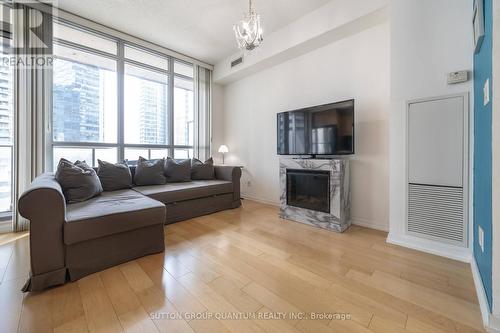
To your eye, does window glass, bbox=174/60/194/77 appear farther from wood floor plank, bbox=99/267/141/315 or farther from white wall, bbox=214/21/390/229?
wood floor plank, bbox=99/267/141/315

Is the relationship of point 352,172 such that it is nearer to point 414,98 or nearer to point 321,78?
Answer: point 414,98

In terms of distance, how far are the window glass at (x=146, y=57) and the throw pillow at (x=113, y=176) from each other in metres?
2.17

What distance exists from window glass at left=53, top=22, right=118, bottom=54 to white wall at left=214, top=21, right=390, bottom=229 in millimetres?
2528

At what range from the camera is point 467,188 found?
1.83 meters

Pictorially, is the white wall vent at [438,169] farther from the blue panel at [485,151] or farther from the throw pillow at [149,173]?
the throw pillow at [149,173]

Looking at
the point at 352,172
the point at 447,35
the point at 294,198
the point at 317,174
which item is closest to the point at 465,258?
the point at 352,172

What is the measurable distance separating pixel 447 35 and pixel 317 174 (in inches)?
74.5

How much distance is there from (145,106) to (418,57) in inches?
168

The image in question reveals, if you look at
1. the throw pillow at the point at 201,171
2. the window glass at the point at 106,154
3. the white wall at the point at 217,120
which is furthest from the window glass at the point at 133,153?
the white wall at the point at 217,120

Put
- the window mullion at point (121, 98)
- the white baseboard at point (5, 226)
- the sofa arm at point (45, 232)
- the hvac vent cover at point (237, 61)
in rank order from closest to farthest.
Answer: the sofa arm at point (45, 232)
the white baseboard at point (5, 226)
the window mullion at point (121, 98)
the hvac vent cover at point (237, 61)

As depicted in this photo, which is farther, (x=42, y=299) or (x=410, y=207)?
(x=410, y=207)

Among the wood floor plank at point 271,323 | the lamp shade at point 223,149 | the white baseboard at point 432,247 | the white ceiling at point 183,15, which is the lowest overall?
the wood floor plank at point 271,323

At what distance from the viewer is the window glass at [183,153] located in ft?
14.8

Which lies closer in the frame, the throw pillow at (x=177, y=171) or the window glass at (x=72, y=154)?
the window glass at (x=72, y=154)
